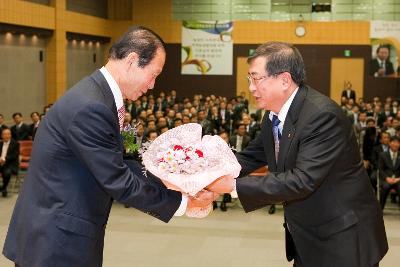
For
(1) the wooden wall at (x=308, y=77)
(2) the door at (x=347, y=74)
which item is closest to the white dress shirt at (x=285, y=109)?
(1) the wooden wall at (x=308, y=77)

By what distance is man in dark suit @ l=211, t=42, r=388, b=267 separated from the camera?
2809mm

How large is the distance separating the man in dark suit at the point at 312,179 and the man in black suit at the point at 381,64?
2621 centimetres

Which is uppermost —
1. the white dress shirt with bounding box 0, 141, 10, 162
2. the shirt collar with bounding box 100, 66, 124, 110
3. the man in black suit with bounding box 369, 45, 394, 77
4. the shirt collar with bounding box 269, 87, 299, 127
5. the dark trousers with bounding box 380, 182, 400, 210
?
the man in black suit with bounding box 369, 45, 394, 77

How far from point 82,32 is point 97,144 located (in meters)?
24.5

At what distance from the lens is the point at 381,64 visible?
28.2m

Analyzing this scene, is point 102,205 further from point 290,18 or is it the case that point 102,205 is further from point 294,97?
point 290,18

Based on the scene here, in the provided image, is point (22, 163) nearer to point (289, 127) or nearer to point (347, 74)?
point (289, 127)

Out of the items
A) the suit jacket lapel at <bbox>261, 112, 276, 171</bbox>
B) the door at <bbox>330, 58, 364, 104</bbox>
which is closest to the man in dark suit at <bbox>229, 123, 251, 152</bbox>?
the suit jacket lapel at <bbox>261, 112, 276, 171</bbox>

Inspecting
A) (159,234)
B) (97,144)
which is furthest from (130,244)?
(97,144)

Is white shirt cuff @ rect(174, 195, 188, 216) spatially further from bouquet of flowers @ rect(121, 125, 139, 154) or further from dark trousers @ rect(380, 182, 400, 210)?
dark trousers @ rect(380, 182, 400, 210)

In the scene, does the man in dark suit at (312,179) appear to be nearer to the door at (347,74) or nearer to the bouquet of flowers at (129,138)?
the bouquet of flowers at (129,138)

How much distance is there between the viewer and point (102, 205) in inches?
103

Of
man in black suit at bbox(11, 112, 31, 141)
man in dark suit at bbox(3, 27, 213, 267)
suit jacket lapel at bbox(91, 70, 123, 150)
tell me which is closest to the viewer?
man in dark suit at bbox(3, 27, 213, 267)

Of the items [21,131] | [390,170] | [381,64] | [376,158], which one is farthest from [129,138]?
[381,64]
